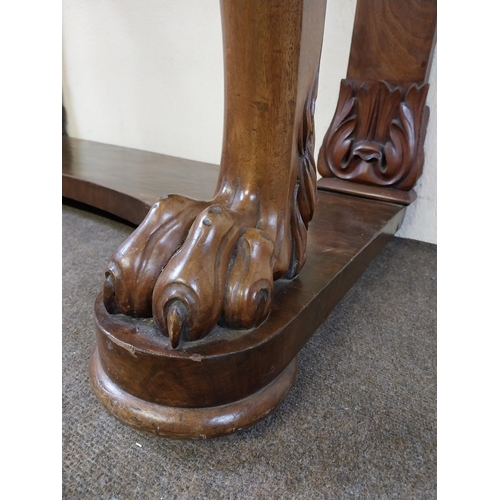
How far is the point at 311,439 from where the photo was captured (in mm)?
370

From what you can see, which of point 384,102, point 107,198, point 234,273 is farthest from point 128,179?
point 234,273

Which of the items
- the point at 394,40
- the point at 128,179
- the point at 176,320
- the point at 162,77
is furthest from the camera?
the point at 162,77

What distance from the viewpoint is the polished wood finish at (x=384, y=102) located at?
79cm

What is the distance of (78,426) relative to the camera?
38 centimetres

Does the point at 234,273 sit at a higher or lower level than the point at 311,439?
higher

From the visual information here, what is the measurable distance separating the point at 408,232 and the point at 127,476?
0.75 metres

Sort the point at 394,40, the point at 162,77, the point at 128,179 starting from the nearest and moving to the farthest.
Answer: the point at 394,40 → the point at 128,179 → the point at 162,77

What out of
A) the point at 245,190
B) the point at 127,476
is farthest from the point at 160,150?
the point at 127,476

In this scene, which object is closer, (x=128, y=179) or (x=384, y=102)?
(x=384, y=102)

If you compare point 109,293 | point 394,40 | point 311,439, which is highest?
point 394,40

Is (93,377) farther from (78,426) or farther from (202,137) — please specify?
(202,137)

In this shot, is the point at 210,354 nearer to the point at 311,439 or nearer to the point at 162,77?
the point at 311,439

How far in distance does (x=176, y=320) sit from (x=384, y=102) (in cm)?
64

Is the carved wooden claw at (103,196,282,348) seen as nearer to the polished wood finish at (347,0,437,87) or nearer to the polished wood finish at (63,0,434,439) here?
the polished wood finish at (63,0,434,439)
